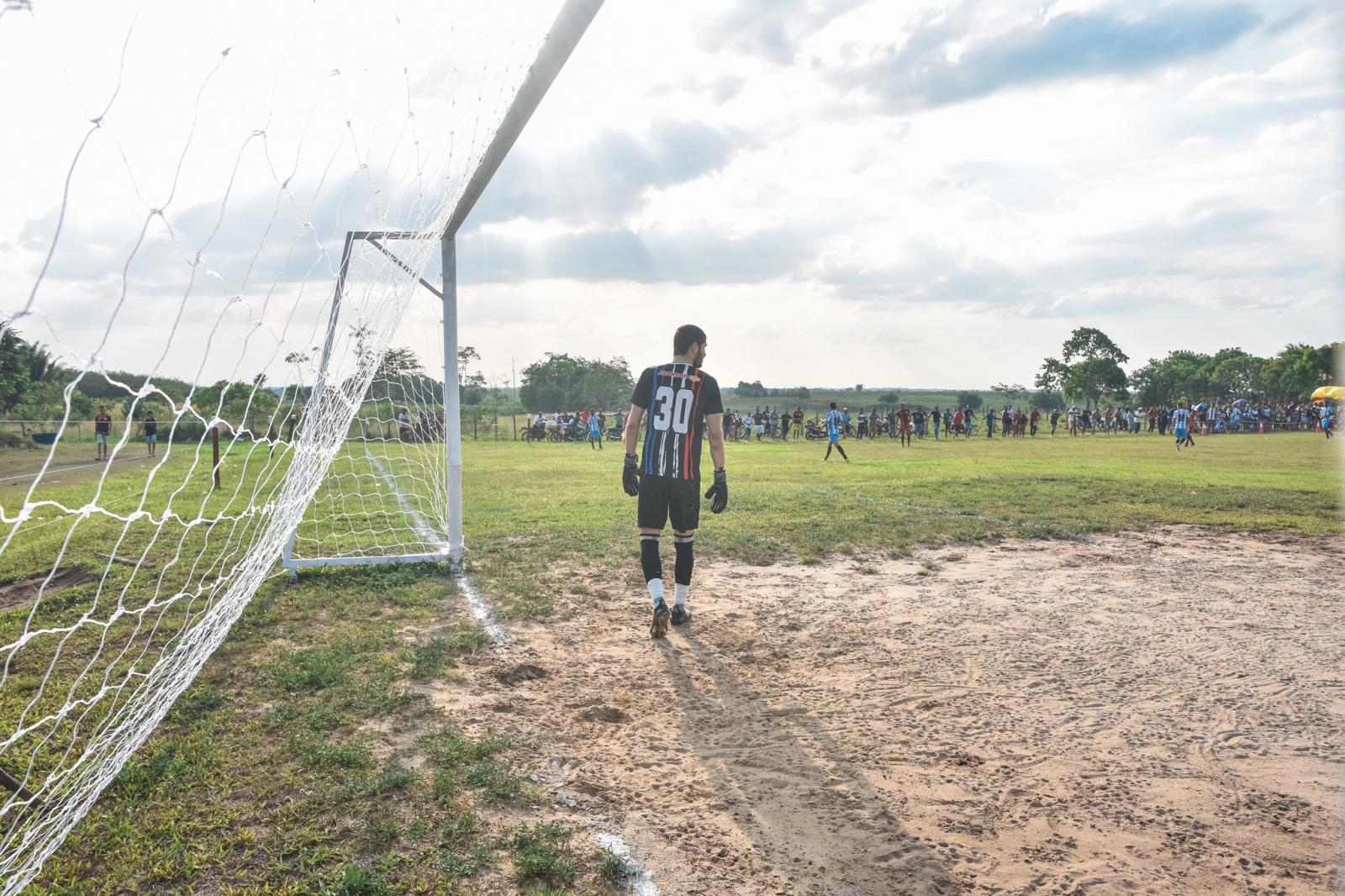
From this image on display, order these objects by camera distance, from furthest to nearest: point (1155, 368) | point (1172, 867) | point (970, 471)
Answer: point (1155, 368) < point (970, 471) < point (1172, 867)

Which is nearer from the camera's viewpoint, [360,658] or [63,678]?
[63,678]

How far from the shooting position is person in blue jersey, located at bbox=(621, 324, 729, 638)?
5344 mm

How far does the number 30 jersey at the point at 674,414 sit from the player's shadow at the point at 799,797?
151 cm

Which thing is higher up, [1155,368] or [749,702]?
[1155,368]

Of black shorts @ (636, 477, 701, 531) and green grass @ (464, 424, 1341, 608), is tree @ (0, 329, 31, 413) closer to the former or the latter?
green grass @ (464, 424, 1341, 608)

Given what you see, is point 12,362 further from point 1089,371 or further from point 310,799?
point 1089,371

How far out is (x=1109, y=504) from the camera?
37.7 feet

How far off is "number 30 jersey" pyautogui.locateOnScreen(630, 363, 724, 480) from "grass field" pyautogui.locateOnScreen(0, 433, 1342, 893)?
54.2 inches

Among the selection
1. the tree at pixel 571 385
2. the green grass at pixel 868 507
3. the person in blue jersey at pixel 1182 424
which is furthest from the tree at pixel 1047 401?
the green grass at pixel 868 507

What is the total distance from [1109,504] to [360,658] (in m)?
10.6

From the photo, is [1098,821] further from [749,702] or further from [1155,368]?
[1155,368]

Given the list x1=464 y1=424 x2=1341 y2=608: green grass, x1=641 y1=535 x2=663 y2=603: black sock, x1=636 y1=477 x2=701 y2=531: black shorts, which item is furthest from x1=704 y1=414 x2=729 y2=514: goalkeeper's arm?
x1=464 y1=424 x2=1341 y2=608: green grass

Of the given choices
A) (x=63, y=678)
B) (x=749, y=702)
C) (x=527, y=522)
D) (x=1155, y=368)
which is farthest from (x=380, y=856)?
(x=1155, y=368)

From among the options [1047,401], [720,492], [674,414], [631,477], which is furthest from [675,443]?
[1047,401]
